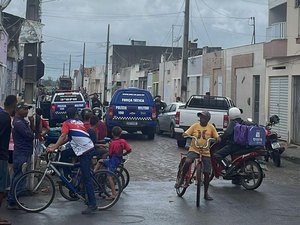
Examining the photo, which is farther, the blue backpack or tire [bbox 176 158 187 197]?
the blue backpack

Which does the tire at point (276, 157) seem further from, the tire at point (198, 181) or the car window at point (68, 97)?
the car window at point (68, 97)

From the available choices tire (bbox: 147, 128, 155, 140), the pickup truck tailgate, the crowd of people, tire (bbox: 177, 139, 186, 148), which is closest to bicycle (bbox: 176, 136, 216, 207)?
the crowd of people

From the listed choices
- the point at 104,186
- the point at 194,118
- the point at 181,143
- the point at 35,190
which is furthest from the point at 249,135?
the point at 181,143

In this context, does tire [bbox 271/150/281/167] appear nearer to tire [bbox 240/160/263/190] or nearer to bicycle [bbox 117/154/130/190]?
tire [bbox 240/160/263/190]

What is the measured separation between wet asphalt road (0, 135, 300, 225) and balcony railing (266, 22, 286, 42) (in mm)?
12287

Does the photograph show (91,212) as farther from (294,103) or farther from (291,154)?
(294,103)

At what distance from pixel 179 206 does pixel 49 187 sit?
2.32 metres

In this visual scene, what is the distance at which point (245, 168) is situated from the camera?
40.8ft

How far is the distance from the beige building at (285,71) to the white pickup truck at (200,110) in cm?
427

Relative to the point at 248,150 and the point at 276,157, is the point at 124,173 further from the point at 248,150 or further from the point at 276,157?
the point at 276,157

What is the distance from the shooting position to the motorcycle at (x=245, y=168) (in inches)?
487

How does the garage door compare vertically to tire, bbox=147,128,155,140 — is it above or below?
above

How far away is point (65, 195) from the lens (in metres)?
10.6

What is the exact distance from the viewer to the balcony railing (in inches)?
1016
